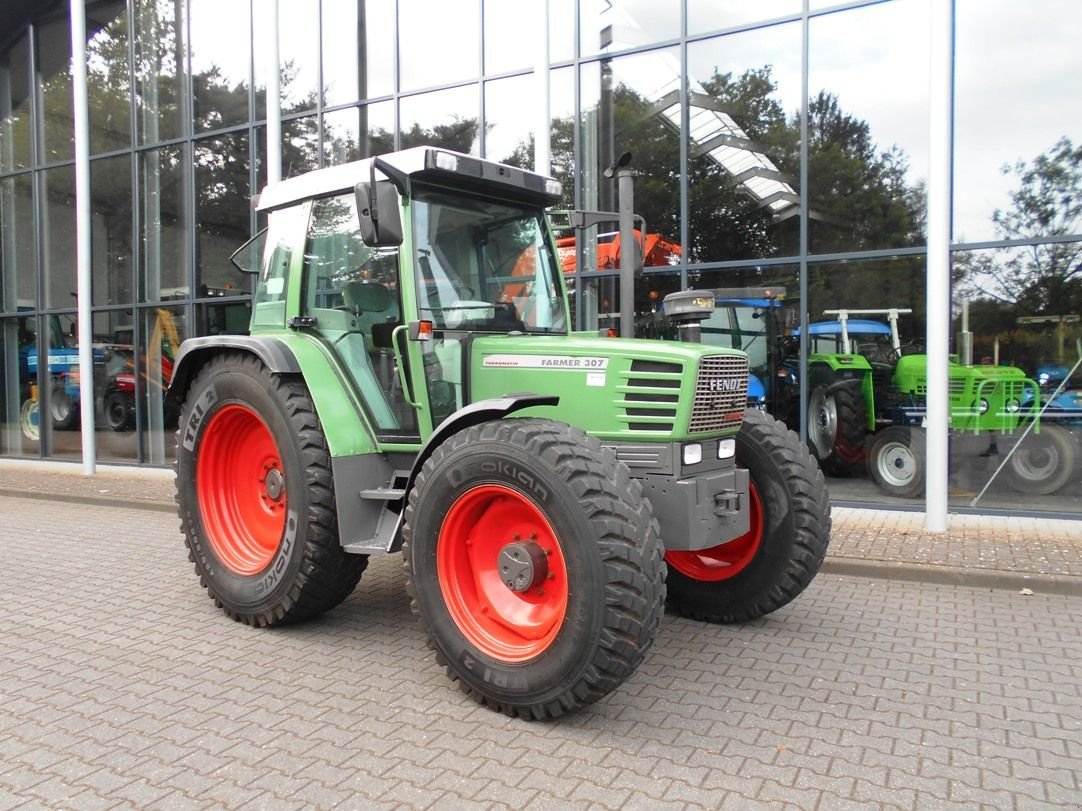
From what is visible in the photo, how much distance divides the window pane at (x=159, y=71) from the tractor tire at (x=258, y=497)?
9.01 metres

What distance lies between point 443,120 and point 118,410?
→ 6804mm

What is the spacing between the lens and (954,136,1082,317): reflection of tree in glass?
25.8ft

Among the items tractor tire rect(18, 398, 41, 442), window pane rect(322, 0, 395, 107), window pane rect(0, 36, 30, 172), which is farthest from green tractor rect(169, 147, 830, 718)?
window pane rect(0, 36, 30, 172)

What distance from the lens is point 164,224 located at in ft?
41.2

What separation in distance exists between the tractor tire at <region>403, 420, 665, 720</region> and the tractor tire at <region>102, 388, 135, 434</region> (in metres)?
10.6

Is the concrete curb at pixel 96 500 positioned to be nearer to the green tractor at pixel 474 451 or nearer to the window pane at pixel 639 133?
the green tractor at pixel 474 451

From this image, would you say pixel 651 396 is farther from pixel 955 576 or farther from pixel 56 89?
pixel 56 89

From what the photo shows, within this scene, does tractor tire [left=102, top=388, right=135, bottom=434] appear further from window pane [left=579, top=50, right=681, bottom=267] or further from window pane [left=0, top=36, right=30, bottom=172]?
window pane [left=579, top=50, right=681, bottom=267]

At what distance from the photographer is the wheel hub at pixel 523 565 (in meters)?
3.54

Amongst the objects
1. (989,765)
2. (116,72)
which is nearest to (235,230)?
(116,72)

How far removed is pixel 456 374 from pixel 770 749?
89.3 inches

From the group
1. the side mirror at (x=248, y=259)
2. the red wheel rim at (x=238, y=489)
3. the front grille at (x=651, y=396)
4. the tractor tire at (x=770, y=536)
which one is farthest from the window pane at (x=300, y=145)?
the front grille at (x=651, y=396)

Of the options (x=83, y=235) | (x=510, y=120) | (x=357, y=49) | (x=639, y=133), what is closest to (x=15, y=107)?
(x=83, y=235)

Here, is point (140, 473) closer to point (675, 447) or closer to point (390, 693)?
point (390, 693)
